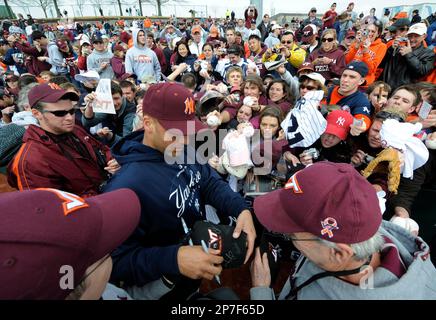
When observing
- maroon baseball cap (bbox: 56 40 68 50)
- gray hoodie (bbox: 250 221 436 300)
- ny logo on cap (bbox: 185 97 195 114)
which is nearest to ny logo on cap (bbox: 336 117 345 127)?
gray hoodie (bbox: 250 221 436 300)

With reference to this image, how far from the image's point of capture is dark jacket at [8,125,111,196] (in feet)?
6.73

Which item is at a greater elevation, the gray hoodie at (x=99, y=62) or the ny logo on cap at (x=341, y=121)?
the gray hoodie at (x=99, y=62)

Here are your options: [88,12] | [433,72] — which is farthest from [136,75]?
[88,12]

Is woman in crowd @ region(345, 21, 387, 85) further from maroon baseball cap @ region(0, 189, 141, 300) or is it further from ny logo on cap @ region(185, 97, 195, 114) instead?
maroon baseball cap @ region(0, 189, 141, 300)

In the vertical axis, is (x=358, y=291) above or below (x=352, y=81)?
below

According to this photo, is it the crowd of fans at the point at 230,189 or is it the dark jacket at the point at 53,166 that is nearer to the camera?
the crowd of fans at the point at 230,189

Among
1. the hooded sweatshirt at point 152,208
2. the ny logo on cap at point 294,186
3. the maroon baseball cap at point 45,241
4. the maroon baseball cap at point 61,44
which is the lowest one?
the hooded sweatshirt at point 152,208

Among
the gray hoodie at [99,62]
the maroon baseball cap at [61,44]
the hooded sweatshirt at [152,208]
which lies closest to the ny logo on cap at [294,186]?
the hooded sweatshirt at [152,208]

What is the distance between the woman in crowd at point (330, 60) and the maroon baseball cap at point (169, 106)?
15.8 ft

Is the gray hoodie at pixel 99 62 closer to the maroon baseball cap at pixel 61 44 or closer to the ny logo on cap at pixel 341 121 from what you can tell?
the maroon baseball cap at pixel 61 44

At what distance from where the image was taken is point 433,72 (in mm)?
4535

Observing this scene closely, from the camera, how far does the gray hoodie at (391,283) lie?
1073mm
